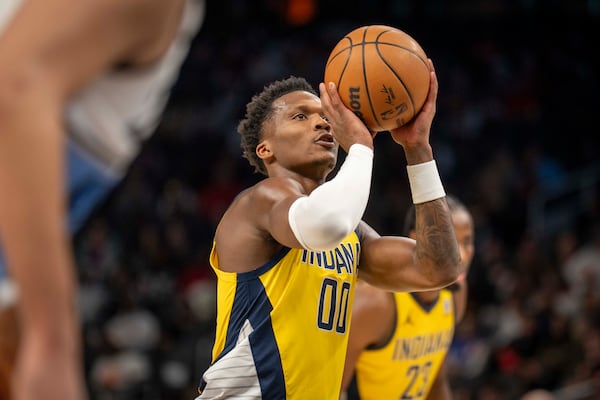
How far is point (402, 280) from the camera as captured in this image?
3600 millimetres

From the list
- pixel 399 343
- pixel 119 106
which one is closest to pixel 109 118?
pixel 119 106

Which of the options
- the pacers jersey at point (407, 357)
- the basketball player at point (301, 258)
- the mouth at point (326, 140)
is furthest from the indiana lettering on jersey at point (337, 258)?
the pacers jersey at point (407, 357)

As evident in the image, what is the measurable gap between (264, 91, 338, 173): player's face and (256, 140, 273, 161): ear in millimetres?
12

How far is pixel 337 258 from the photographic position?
11.3 ft

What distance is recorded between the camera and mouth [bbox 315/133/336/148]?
3.47 meters

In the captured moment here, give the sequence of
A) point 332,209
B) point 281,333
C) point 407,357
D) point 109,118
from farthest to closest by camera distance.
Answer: point 407,357
point 281,333
point 332,209
point 109,118

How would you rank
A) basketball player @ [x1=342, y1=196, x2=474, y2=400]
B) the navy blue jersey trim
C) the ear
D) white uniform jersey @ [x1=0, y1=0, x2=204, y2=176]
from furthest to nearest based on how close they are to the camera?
the navy blue jersey trim
basketball player @ [x1=342, y1=196, x2=474, y2=400]
the ear
white uniform jersey @ [x1=0, y1=0, x2=204, y2=176]

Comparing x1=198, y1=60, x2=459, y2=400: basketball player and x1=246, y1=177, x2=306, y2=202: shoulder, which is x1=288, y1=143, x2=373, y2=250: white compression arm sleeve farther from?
x1=246, y1=177, x2=306, y2=202: shoulder

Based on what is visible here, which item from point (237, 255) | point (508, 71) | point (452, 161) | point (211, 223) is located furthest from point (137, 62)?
point (508, 71)

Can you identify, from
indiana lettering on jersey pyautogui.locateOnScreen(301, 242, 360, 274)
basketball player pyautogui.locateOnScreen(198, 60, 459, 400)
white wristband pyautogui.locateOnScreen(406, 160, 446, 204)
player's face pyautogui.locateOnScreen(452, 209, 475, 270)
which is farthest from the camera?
player's face pyautogui.locateOnScreen(452, 209, 475, 270)

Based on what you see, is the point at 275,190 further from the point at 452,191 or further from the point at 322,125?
the point at 452,191

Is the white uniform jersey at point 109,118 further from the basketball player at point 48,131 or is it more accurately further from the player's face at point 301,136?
the player's face at point 301,136

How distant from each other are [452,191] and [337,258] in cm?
821

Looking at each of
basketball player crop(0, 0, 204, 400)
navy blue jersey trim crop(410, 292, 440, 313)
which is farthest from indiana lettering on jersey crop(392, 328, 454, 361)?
basketball player crop(0, 0, 204, 400)
